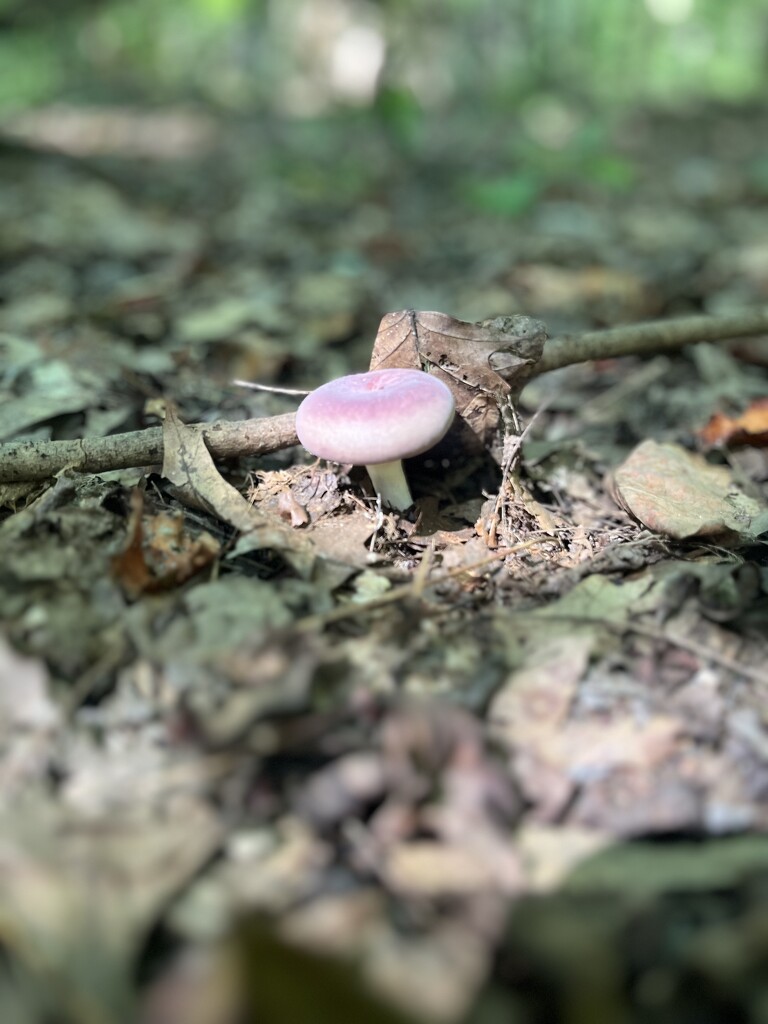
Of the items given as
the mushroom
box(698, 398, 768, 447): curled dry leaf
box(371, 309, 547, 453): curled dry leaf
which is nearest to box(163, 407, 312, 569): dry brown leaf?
the mushroom

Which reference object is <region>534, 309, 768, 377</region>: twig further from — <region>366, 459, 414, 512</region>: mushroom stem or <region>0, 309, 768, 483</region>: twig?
<region>366, 459, 414, 512</region>: mushroom stem

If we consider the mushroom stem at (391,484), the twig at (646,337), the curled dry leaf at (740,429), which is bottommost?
the curled dry leaf at (740,429)

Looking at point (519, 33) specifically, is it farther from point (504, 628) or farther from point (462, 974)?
point (462, 974)

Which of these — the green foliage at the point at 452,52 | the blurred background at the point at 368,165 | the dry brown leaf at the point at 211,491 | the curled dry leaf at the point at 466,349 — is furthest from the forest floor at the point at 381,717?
the green foliage at the point at 452,52

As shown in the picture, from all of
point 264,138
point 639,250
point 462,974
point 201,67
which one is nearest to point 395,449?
point 462,974

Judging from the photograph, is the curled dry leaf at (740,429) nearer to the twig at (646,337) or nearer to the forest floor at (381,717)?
the forest floor at (381,717)

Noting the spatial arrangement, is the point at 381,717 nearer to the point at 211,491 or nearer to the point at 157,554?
the point at 157,554
